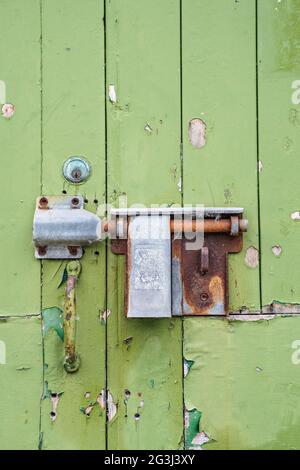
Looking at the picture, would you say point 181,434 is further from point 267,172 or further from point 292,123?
point 292,123

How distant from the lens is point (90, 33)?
48.1 inches

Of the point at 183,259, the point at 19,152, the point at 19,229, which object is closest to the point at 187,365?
the point at 183,259

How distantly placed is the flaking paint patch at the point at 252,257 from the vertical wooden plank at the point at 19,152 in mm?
457

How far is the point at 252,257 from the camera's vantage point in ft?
3.94

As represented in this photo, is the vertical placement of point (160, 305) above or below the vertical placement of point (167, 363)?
above

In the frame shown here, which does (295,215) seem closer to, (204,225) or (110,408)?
(204,225)

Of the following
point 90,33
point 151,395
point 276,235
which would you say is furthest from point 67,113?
point 151,395

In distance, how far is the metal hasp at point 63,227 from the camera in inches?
46.0

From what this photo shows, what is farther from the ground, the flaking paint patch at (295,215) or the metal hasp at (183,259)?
the flaking paint patch at (295,215)

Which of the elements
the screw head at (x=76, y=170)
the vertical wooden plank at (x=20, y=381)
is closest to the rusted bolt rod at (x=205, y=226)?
the screw head at (x=76, y=170)

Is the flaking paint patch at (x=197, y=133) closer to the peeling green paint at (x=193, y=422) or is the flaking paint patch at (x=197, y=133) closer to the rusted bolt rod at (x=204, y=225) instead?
the rusted bolt rod at (x=204, y=225)

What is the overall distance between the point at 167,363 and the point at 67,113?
586mm

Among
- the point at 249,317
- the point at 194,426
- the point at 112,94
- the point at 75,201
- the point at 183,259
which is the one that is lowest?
the point at 194,426

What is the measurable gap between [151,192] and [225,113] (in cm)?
24
